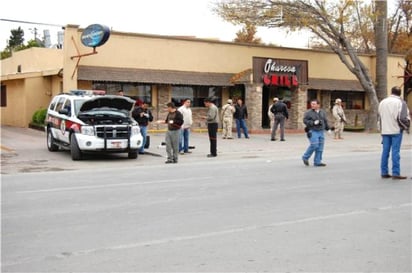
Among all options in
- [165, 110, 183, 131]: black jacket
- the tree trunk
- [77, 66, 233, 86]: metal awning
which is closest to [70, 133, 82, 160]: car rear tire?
[165, 110, 183, 131]: black jacket

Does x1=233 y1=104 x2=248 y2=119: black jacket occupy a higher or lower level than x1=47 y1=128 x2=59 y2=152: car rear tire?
higher

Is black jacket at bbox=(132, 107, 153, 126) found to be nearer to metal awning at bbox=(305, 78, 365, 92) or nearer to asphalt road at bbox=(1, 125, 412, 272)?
asphalt road at bbox=(1, 125, 412, 272)

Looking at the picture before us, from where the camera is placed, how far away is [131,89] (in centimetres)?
2652

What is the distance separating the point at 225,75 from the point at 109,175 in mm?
17480

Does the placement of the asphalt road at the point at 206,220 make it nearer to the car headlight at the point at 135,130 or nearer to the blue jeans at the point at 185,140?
the car headlight at the point at 135,130

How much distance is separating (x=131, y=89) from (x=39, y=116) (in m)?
4.68

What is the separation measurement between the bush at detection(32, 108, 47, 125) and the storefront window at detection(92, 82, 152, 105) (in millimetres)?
3018

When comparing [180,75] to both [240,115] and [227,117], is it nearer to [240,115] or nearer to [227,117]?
[240,115]

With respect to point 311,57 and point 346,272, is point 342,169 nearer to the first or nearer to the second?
point 346,272

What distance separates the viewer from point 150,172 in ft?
42.4

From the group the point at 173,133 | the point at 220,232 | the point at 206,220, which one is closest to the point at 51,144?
the point at 173,133

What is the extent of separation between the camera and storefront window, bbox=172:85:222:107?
91.6 ft

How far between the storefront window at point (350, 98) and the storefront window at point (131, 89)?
12702mm

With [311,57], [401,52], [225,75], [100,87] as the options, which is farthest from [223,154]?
[401,52]
